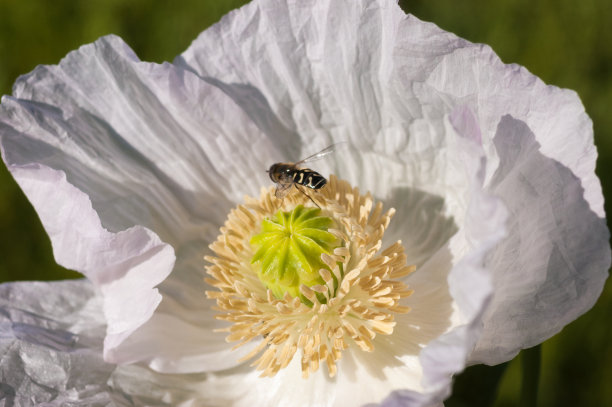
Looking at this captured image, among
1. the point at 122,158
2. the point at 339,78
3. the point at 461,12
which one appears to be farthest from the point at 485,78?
the point at 461,12

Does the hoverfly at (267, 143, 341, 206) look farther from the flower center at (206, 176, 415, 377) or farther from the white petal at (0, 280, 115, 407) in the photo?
the white petal at (0, 280, 115, 407)

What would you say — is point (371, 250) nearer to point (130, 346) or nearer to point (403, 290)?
point (403, 290)

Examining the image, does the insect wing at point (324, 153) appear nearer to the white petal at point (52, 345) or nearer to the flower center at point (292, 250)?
the flower center at point (292, 250)

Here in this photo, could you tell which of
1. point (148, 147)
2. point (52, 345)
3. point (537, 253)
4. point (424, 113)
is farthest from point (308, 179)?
point (52, 345)

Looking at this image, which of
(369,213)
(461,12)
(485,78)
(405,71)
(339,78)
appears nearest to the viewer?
(485,78)

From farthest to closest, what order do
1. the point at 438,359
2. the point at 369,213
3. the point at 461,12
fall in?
the point at 461,12 → the point at 369,213 → the point at 438,359

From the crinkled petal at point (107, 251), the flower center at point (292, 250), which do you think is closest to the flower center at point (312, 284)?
the flower center at point (292, 250)
